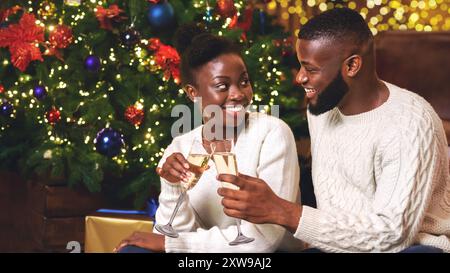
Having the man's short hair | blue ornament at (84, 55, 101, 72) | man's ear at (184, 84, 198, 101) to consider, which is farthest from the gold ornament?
the man's short hair

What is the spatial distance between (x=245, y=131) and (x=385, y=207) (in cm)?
61

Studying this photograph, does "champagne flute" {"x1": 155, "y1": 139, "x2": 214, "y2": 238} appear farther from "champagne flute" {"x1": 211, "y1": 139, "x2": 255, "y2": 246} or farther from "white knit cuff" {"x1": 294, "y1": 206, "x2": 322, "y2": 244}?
"white knit cuff" {"x1": 294, "y1": 206, "x2": 322, "y2": 244}

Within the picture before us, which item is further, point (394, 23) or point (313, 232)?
point (394, 23)

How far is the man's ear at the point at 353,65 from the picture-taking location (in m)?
2.44

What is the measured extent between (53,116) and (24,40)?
0.43m

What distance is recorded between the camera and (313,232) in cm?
228

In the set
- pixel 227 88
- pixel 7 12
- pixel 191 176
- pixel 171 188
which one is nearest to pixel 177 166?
pixel 191 176

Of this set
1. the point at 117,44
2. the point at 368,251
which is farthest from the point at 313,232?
the point at 117,44

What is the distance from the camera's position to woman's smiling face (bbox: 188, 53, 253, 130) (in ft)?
8.79

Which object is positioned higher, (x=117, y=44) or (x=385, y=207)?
(x=117, y=44)

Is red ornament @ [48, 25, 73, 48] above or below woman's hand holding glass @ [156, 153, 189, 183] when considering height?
above

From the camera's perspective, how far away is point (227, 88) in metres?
2.70

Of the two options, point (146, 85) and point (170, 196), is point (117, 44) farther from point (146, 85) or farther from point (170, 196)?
point (170, 196)

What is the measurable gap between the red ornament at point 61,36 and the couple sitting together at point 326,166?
1363mm
